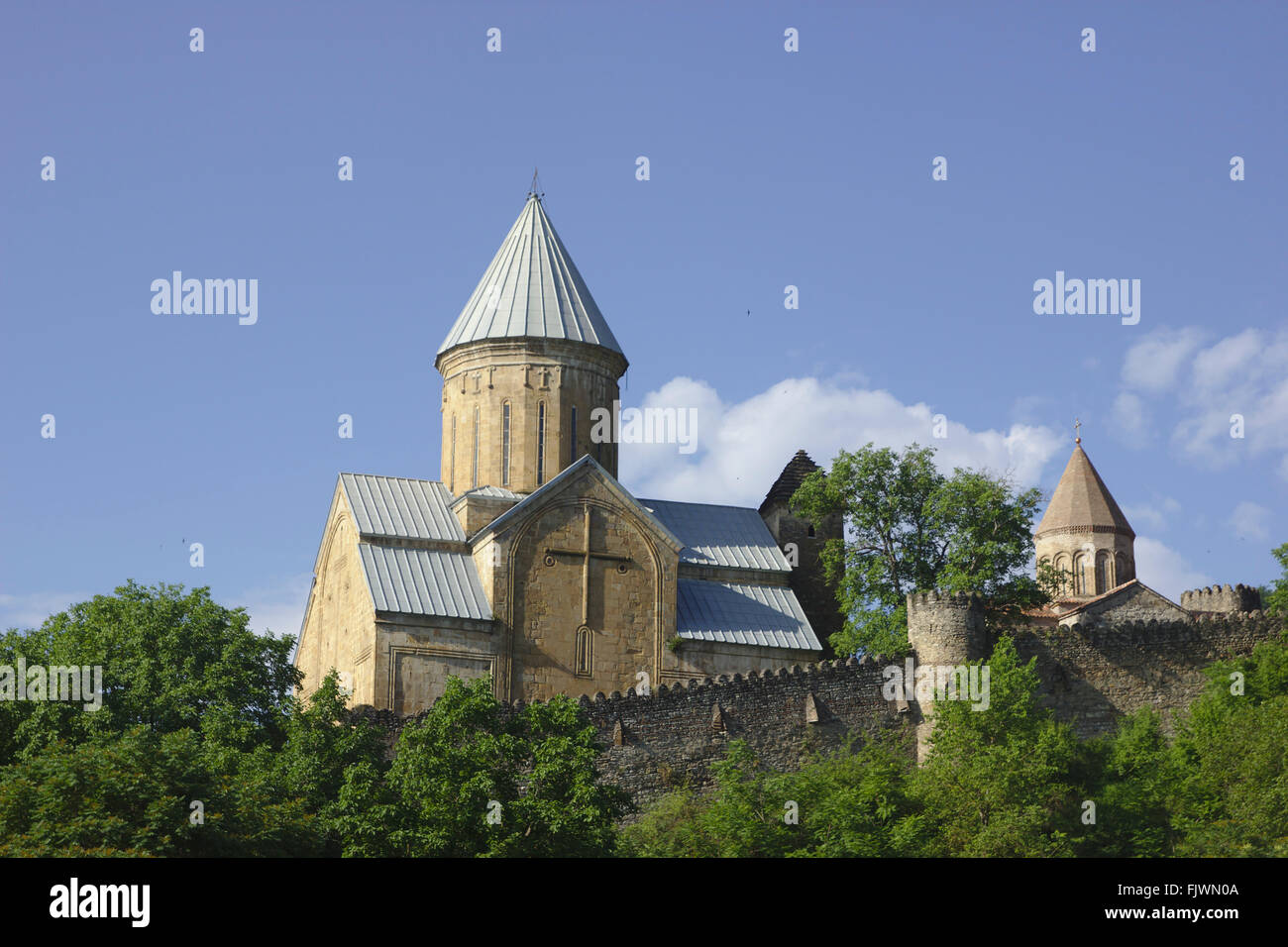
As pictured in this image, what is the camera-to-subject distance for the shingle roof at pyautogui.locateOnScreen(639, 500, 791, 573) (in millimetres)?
37438

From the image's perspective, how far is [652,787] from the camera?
2788 cm

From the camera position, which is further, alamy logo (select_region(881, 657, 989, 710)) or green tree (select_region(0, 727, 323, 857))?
alamy logo (select_region(881, 657, 989, 710))

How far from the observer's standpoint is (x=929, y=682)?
98.7ft

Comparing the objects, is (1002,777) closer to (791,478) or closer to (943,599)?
(943,599)

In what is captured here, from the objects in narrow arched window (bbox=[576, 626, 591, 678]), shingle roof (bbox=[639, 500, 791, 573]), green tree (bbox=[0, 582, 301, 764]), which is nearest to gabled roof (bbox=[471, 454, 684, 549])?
shingle roof (bbox=[639, 500, 791, 573])

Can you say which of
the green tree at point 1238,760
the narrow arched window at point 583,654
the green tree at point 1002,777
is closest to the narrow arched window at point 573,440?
the narrow arched window at point 583,654

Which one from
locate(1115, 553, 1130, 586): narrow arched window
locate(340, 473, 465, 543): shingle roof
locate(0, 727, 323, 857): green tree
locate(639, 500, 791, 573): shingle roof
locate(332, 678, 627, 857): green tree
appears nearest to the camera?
locate(0, 727, 323, 857): green tree

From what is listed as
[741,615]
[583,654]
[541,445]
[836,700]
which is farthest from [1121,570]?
[836,700]

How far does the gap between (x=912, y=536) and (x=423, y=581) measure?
9789 mm

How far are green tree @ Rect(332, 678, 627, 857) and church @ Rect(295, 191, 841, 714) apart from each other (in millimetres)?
7611

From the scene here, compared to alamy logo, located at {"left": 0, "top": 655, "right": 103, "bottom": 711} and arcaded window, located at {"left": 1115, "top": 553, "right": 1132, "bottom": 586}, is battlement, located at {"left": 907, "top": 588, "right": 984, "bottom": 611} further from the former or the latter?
arcaded window, located at {"left": 1115, "top": 553, "right": 1132, "bottom": 586}
